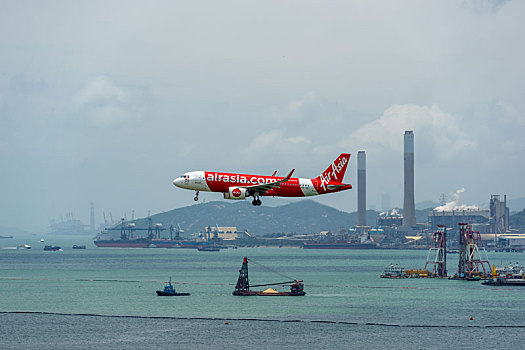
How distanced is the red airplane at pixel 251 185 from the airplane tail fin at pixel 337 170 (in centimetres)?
502

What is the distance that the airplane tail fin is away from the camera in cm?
11175

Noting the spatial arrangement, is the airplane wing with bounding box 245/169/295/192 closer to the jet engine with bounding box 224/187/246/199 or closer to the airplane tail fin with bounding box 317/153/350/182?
the jet engine with bounding box 224/187/246/199

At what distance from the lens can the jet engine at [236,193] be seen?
331 ft

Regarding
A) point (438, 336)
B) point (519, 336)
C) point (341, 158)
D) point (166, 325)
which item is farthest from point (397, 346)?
point (341, 158)

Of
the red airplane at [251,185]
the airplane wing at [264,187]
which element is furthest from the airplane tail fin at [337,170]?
the airplane wing at [264,187]

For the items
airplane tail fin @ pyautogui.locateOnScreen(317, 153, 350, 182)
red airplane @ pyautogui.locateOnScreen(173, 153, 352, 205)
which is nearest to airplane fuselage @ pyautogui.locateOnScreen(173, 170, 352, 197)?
red airplane @ pyautogui.locateOnScreen(173, 153, 352, 205)

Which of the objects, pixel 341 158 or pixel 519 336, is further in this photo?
pixel 519 336

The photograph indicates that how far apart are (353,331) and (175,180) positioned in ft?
320

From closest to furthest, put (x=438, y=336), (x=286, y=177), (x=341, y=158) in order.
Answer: (x=286, y=177) → (x=341, y=158) → (x=438, y=336)

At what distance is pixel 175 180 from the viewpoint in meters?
106

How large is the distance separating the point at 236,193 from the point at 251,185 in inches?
97.7

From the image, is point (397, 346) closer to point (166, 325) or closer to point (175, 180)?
point (166, 325)

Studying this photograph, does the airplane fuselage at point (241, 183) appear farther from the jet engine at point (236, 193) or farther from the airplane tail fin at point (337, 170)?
the airplane tail fin at point (337, 170)

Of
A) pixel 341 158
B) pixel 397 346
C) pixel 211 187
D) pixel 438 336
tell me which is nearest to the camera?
pixel 211 187
